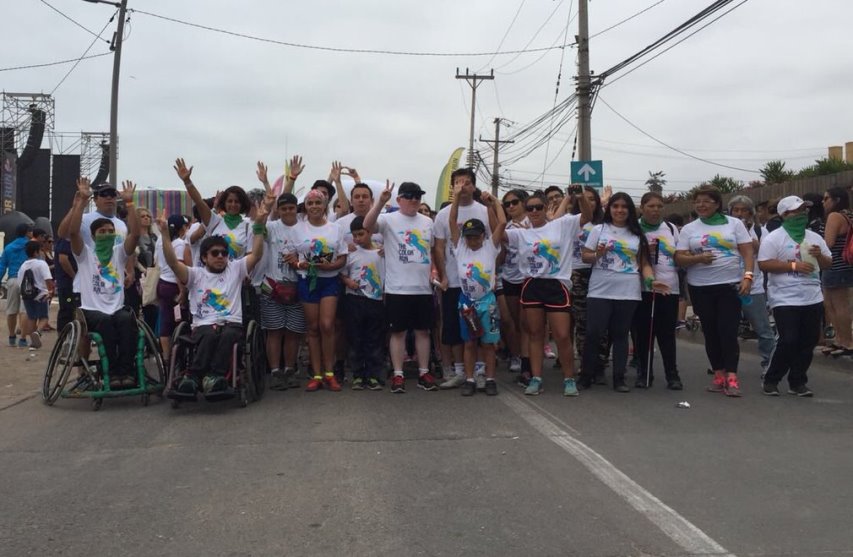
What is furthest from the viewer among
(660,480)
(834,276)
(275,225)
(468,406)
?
(834,276)

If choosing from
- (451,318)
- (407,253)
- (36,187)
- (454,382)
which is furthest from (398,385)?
(36,187)

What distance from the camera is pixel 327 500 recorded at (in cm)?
440

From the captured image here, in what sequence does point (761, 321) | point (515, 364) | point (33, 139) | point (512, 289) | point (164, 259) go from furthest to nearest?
point (33, 139)
point (515, 364)
point (761, 321)
point (512, 289)
point (164, 259)

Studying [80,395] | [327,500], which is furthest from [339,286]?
[327,500]

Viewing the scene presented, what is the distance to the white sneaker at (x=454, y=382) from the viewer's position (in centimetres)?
781

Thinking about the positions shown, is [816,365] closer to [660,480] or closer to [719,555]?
[660,480]

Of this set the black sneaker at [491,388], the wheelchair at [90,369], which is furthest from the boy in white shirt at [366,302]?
the wheelchair at [90,369]

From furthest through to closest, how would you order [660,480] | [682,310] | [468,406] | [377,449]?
[682,310] < [468,406] < [377,449] < [660,480]

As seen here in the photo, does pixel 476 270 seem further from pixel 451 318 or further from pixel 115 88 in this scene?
pixel 115 88

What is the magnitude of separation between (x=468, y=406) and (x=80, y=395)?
3.56 m

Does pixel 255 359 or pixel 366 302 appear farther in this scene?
pixel 366 302

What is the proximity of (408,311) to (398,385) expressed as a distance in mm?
739

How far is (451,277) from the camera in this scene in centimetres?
773

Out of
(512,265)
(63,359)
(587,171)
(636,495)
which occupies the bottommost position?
(636,495)
